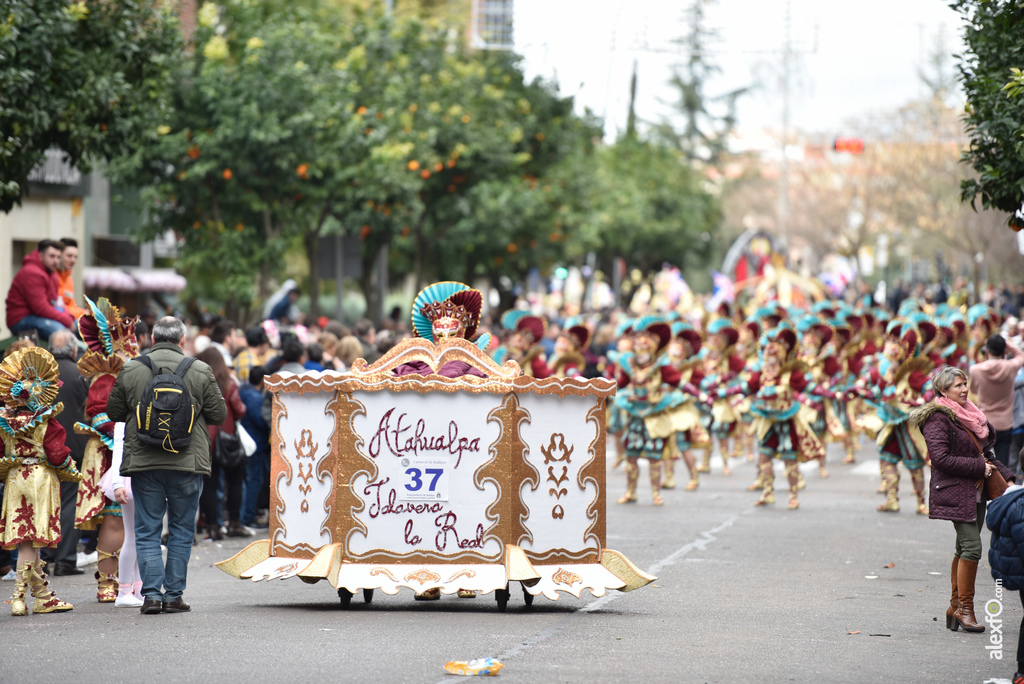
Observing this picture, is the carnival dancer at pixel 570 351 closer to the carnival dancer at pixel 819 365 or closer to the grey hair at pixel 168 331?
the carnival dancer at pixel 819 365

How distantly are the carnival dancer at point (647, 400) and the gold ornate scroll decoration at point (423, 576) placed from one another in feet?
24.1

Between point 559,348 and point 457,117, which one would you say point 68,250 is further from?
point 457,117

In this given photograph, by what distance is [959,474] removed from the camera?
29.5 feet

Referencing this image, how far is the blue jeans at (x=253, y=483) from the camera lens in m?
13.9

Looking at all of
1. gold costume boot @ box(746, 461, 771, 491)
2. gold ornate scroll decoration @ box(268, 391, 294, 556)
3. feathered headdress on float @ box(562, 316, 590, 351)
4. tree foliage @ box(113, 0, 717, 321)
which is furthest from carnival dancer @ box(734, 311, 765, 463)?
gold ornate scroll decoration @ box(268, 391, 294, 556)

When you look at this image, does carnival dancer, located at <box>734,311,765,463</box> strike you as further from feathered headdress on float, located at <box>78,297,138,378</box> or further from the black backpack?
the black backpack

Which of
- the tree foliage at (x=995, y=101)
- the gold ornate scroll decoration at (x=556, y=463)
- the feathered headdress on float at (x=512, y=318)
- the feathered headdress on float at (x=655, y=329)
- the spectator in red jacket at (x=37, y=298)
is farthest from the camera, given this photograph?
the feathered headdress on float at (x=512, y=318)

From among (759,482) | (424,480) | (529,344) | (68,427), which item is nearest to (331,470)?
(424,480)

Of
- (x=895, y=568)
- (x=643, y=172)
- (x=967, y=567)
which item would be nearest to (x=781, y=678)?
(x=967, y=567)

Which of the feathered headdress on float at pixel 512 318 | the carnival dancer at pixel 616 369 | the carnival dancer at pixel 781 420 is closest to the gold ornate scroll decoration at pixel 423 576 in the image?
the carnival dancer at pixel 616 369

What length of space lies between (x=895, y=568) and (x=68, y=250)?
8.28 meters

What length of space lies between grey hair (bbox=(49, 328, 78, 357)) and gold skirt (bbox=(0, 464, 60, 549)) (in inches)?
69.9

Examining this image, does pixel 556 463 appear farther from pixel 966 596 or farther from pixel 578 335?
pixel 578 335

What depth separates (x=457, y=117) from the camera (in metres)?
30.6
